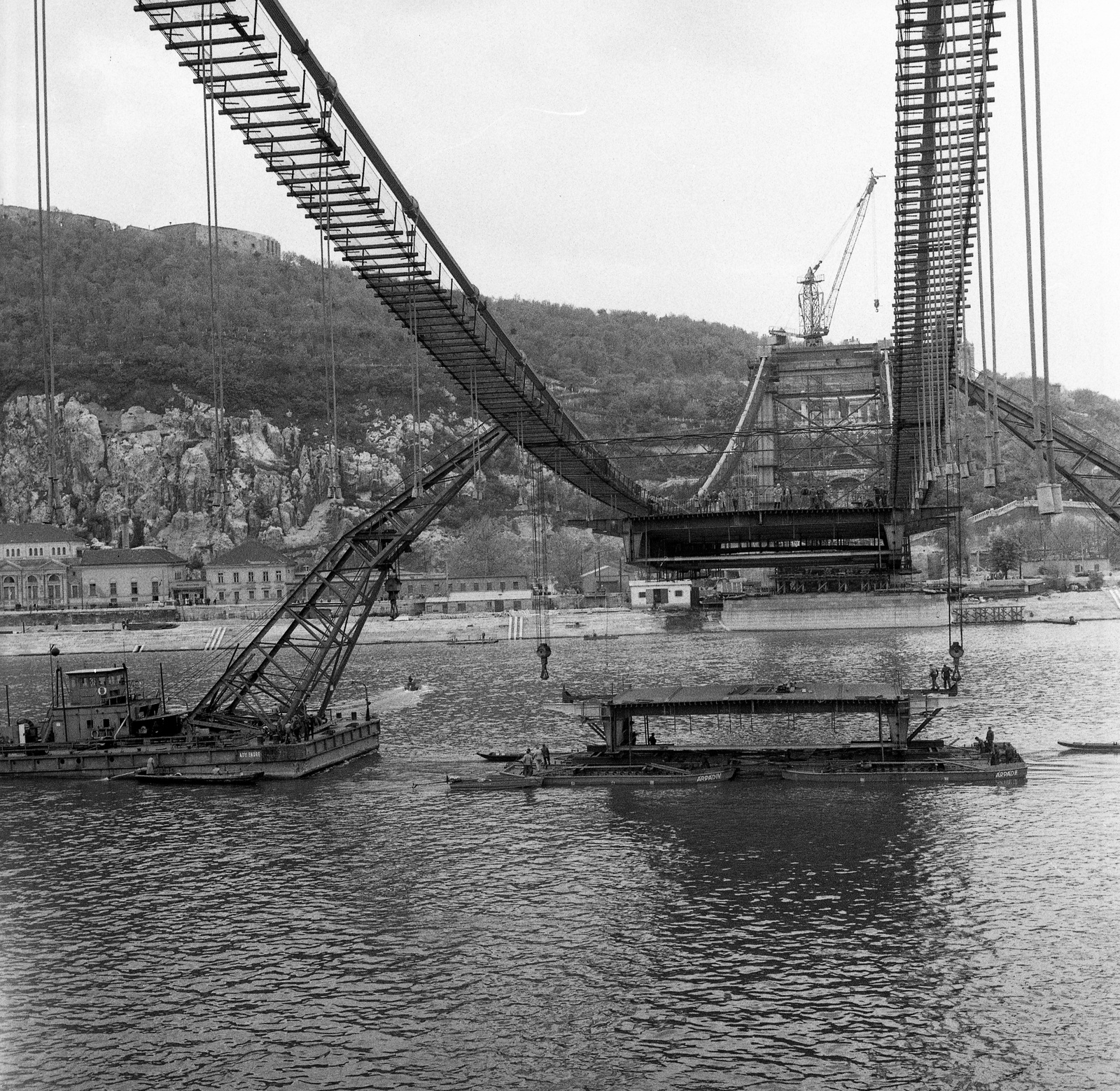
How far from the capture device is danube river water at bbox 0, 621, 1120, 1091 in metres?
29.0

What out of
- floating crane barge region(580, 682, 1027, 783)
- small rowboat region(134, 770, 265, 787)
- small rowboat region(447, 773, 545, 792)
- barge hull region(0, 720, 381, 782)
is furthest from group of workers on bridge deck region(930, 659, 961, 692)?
small rowboat region(134, 770, 265, 787)

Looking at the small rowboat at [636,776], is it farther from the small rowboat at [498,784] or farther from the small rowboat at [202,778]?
the small rowboat at [202,778]

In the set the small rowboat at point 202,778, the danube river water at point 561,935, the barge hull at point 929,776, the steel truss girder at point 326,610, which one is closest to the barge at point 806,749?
the barge hull at point 929,776

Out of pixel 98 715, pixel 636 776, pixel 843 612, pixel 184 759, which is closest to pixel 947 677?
pixel 636 776

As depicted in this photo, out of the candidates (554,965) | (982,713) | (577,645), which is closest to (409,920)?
(554,965)

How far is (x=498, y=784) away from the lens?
58.0 metres

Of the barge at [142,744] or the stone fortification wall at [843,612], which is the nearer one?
the barge at [142,744]

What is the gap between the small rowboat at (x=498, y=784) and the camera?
5753 cm

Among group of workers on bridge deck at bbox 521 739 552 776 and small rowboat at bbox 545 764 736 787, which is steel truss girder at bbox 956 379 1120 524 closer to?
small rowboat at bbox 545 764 736 787

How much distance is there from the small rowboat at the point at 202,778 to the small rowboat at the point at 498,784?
9.73m

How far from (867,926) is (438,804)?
76.0 ft

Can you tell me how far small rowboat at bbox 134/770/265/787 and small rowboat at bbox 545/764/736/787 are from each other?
552 inches

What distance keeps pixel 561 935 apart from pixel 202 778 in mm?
29846

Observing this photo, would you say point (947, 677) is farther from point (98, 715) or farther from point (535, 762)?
point (98, 715)
